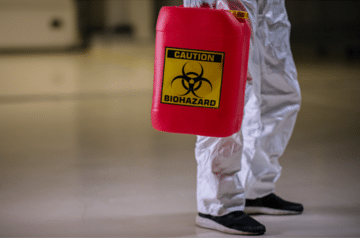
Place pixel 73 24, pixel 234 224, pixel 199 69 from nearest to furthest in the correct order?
pixel 199 69, pixel 234 224, pixel 73 24

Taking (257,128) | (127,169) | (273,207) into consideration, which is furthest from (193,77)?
(127,169)

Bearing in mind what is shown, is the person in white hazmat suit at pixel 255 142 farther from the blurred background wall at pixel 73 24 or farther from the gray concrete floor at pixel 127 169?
the blurred background wall at pixel 73 24

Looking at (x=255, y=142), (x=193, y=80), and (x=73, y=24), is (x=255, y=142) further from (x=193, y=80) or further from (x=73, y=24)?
(x=73, y=24)

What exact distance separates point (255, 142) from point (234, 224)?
241 mm

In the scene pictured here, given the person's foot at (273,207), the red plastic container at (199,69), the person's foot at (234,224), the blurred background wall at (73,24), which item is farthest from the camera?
the blurred background wall at (73,24)

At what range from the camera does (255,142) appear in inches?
51.0

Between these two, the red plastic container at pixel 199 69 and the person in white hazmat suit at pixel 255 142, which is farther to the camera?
the person in white hazmat suit at pixel 255 142

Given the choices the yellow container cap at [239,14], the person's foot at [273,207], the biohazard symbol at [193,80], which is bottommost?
the person's foot at [273,207]

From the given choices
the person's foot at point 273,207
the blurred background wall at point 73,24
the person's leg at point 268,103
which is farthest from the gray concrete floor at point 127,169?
the blurred background wall at point 73,24

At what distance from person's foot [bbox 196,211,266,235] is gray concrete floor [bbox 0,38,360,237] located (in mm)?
25

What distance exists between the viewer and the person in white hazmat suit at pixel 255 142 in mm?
1197

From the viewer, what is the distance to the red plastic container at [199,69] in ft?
3.26

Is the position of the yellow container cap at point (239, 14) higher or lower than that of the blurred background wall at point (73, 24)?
higher

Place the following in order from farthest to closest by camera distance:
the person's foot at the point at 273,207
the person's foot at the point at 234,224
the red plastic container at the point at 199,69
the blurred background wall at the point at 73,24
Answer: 1. the blurred background wall at the point at 73,24
2. the person's foot at the point at 273,207
3. the person's foot at the point at 234,224
4. the red plastic container at the point at 199,69
